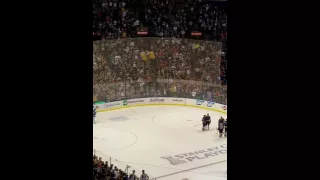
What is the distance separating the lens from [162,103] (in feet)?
68.2

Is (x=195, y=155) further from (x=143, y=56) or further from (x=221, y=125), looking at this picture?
(x=143, y=56)

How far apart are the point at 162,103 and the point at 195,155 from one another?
787 centimetres

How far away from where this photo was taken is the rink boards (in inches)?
762

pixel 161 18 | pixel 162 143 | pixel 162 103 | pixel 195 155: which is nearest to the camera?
pixel 195 155

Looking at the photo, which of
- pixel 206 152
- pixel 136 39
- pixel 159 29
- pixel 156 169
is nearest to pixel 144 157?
pixel 156 169

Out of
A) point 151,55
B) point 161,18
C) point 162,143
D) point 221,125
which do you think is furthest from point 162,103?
point 162,143

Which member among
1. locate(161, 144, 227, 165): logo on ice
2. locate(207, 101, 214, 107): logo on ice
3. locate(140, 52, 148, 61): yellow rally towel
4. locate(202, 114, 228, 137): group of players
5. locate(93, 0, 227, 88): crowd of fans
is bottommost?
locate(161, 144, 227, 165): logo on ice

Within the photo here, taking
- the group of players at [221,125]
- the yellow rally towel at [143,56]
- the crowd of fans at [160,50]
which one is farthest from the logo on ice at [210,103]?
the yellow rally towel at [143,56]

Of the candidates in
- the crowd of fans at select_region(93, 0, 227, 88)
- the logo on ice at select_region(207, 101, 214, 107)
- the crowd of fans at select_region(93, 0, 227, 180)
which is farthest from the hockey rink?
the crowd of fans at select_region(93, 0, 227, 88)

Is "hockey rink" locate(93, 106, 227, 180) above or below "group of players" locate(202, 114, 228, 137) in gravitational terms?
below

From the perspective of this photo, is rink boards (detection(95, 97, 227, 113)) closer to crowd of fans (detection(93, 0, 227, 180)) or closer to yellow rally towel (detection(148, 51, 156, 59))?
crowd of fans (detection(93, 0, 227, 180))
